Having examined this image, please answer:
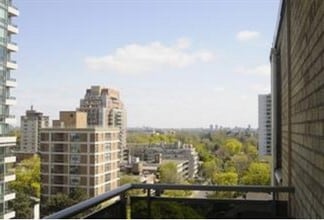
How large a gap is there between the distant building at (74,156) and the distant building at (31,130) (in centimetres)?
123

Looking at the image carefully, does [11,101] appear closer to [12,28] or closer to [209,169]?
[12,28]

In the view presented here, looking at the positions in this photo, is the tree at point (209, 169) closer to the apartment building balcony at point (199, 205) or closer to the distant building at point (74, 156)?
the distant building at point (74, 156)

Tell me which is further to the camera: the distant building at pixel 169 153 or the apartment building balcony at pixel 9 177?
the distant building at pixel 169 153

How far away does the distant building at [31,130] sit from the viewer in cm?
2525

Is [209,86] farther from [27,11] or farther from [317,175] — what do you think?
[317,175]

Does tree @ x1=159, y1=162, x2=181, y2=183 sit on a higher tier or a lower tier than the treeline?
lower

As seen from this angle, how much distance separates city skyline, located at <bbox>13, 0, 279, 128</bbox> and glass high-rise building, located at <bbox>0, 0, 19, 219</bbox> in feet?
3.04

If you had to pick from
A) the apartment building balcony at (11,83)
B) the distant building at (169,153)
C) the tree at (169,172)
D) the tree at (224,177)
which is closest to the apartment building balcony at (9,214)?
the apartment building balcony at (11,83)

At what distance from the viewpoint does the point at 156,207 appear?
2.69 meters

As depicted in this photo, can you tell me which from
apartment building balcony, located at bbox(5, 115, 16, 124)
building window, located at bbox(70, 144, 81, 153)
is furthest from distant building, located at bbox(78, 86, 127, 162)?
apartment building balcony, located at bbox(5, 115, 16, 124)

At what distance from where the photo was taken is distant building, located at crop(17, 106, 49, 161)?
2525 cm

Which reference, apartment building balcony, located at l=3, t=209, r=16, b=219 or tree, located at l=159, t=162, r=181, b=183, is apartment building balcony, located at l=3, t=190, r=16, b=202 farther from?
tree, located at l=159, t=162, r=181, b=183

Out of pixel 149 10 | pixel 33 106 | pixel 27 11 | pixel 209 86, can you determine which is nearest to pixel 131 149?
pixel 33 106

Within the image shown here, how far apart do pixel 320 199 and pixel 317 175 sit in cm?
10
